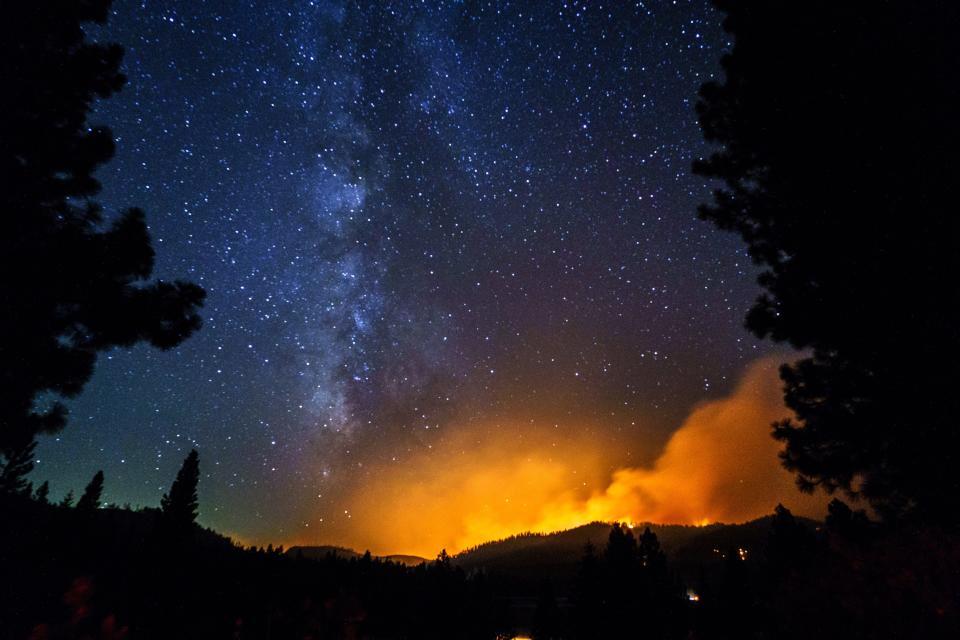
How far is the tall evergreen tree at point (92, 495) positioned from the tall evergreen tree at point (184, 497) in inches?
924

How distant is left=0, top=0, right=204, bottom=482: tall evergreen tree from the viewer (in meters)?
5.18

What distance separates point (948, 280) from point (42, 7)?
44.8ft

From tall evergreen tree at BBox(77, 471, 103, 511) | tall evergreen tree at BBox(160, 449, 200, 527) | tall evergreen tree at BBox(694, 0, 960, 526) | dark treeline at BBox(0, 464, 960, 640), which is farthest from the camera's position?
tall evergreen tree at BBox(77, 471, 103, 511)

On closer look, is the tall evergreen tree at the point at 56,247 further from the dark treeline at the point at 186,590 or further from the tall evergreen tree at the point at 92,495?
the tall evergreen tree at the point at 92,495

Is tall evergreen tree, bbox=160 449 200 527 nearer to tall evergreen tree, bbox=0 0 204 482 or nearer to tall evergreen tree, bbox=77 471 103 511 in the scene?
tall evergreen tree, bbox=77 471 103 511

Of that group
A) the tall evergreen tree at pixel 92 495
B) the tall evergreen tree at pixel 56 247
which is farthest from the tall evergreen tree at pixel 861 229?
the tall evergreen tree at pixel 92 495

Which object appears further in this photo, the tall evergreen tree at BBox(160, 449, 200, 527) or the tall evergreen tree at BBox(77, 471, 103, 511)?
the tall evergreen tree at BBox(77, 471, 103, 511)

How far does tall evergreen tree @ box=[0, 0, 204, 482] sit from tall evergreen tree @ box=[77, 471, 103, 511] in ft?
208

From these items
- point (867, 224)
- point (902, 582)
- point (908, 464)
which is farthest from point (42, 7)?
point (908, 464)

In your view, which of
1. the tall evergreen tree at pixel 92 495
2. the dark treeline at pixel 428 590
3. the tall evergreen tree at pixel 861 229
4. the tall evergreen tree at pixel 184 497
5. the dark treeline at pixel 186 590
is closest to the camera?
the dark treeline at pixel 428 590

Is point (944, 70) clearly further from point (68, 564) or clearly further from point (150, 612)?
point (68, 564)

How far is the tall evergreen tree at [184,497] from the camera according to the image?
122 feet

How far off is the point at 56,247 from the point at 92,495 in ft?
224

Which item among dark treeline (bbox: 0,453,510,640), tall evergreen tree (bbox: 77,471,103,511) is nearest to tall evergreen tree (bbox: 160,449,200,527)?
dark treeline (bbox: 0,453,510,640)
